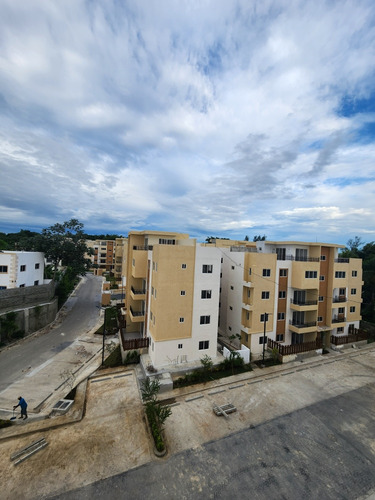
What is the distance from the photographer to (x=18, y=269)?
99.9 feet

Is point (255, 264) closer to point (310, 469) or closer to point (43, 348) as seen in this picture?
point (310, 469)

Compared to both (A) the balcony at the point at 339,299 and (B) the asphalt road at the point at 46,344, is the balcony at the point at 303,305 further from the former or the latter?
(B) the asphalt road at the point at 46,344

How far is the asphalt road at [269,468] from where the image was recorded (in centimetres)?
1012

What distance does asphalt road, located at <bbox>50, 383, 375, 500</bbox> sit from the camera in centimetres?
1012

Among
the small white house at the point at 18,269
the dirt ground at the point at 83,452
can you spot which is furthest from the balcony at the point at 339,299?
the small white house at the point at 18,269

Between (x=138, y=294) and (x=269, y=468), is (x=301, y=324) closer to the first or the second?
(x=269, y=468)

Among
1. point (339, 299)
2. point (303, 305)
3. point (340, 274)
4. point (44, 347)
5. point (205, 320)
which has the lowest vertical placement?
point (44, 347)

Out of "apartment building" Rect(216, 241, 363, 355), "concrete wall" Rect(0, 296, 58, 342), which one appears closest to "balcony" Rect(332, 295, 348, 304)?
"apartment building" Rect(216, 241, 363, 355)

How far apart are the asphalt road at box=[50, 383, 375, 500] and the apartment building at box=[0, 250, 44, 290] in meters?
27.5

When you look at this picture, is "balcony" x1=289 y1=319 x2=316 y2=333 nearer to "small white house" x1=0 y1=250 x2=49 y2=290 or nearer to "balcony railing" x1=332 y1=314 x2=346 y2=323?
"balcony railing" x1=332 y1=314 x2=346 y2=323

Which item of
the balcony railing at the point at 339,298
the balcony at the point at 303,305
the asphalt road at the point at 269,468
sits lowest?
the asphalt road at the point at 269,468

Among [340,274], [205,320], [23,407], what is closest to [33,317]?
[23,407]

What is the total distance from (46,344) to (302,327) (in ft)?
95.7

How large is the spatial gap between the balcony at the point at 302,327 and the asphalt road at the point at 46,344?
84.5 ft
